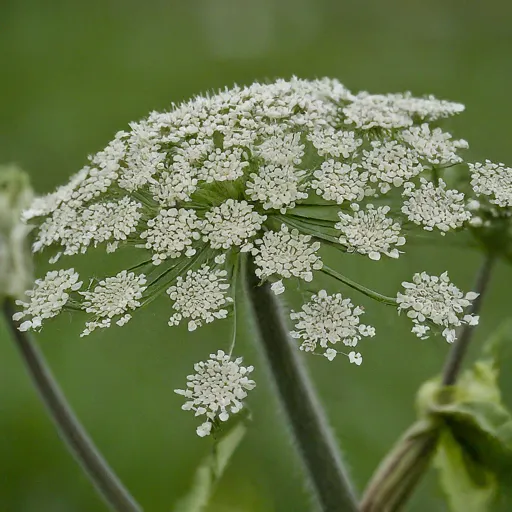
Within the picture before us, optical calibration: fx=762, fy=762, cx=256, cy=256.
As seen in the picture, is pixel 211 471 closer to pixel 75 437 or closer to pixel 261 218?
pixel 75 437

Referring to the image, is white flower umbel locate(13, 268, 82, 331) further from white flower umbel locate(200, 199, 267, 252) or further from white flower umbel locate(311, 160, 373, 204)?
white flower umbel locate(311, 160, 373, 204)

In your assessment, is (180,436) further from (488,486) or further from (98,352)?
(488,486)

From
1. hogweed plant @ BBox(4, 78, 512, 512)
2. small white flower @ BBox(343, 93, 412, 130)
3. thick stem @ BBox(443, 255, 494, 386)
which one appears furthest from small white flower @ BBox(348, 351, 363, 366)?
thick stem @ BBox(443, 255, 494, 386)

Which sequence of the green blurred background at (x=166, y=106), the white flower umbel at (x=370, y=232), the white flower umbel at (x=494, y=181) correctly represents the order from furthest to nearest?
the green blurred background at (x=166, y=106) → the white flower umbel at (x=494, y=181) → the white flower umbel at (x=370, y=232)

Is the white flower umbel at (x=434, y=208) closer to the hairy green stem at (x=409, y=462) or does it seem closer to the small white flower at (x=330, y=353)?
the small white flower at (x=330, y=353)

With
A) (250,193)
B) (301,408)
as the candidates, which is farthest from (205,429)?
(301,408)

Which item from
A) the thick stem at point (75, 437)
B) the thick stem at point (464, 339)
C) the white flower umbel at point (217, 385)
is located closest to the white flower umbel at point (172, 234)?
the white flower umbel at point (217, 385)

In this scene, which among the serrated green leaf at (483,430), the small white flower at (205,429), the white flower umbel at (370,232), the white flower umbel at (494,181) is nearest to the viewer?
the small white flower at (205,429)

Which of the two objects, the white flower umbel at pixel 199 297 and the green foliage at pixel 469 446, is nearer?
the white flower umbel at pixel 199 297
